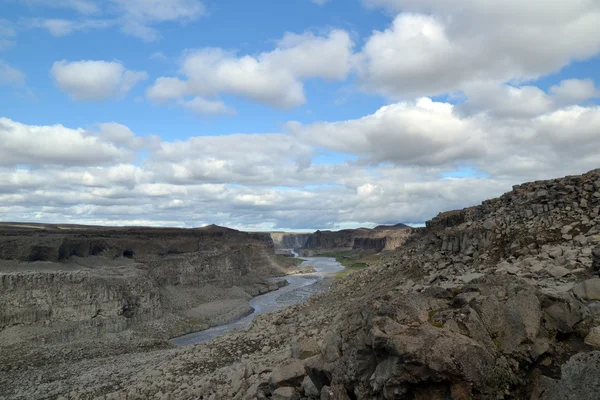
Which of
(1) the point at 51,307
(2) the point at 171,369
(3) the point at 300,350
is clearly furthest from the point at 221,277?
(3) the point at 300,350

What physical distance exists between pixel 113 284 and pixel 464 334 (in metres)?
44.1

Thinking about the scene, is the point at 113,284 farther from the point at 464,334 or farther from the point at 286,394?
the point at 464,334

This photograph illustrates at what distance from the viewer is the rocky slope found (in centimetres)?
3806

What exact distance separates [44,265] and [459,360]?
2205 inches

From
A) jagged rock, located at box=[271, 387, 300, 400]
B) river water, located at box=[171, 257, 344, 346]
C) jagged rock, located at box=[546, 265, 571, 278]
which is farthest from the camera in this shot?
river water, located at box=[171, 257, 344, 346]

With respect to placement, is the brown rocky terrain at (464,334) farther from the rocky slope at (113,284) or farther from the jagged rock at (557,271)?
the rocky slope at (113,284)

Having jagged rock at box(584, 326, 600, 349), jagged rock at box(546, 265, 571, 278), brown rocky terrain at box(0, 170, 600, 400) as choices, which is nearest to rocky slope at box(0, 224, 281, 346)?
brown rocky terrain at box(0, 170, 600, 400)

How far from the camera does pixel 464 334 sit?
292 inches

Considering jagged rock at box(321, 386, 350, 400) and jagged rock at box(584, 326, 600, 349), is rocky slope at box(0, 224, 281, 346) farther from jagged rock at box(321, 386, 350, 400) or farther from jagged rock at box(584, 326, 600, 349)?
jagged rock at box(584, 326, 600, 349)

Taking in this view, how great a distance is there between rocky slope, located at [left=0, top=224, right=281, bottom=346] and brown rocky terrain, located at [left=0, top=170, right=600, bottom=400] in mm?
15091

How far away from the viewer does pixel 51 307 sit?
39156 millimetres

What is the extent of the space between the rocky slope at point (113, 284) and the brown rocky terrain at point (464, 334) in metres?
15.1

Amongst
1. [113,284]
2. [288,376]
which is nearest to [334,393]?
[288,376]

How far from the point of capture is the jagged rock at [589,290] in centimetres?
923
